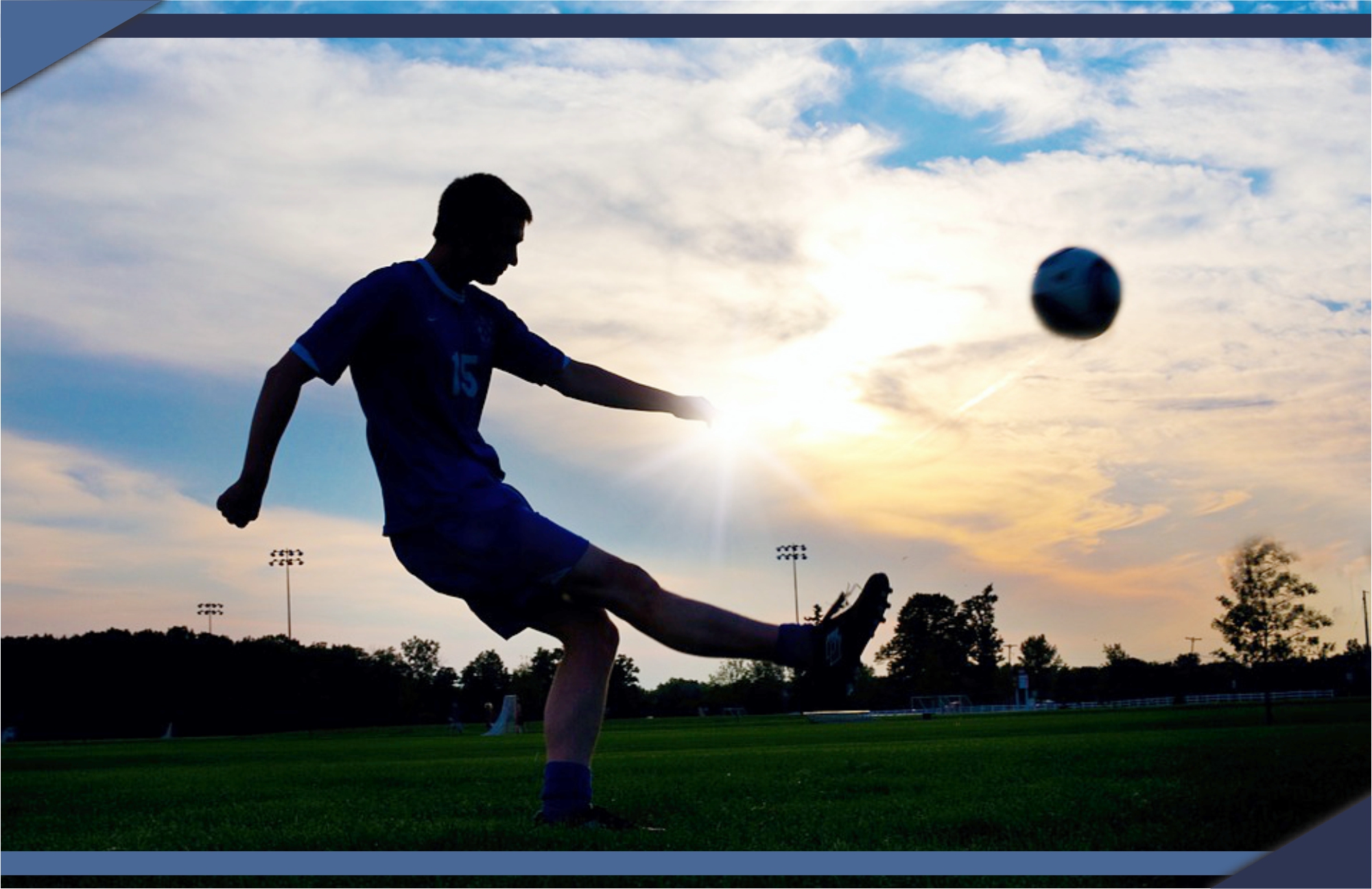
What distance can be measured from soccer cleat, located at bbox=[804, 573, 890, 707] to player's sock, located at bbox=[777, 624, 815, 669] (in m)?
0.02

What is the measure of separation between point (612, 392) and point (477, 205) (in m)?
0.80

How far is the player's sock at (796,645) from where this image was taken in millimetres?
3621

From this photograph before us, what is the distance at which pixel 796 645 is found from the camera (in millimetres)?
3637

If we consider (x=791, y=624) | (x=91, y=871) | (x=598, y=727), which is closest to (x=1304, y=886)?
(x=791, y=624)

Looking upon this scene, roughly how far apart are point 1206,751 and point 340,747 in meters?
16.5

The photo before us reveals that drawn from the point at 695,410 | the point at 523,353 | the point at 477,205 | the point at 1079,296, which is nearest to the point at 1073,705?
the point at 1079,296

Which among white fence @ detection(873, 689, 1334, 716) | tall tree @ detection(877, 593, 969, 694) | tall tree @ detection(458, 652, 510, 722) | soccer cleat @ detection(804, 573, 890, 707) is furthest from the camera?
white fence @ detection(873, 689, 1334, 716)

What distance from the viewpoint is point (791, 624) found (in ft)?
12.0

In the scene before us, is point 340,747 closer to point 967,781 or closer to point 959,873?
point 967,781

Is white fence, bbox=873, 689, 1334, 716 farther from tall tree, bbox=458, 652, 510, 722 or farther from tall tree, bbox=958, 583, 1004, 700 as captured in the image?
tall tree, bbox=458, 652, 510, 722

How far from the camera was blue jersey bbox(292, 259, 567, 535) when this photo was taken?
12.1ft

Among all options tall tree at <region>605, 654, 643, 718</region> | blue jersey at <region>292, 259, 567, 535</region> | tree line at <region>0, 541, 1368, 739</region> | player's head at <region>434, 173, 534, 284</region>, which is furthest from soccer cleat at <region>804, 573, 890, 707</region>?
tree line at <region>0, 541, 1368, 739</region>

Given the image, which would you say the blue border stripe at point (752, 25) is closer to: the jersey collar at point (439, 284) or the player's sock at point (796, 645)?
the jersey collar at point (439, 284)

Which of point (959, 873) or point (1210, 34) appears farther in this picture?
point (1210, 34)
